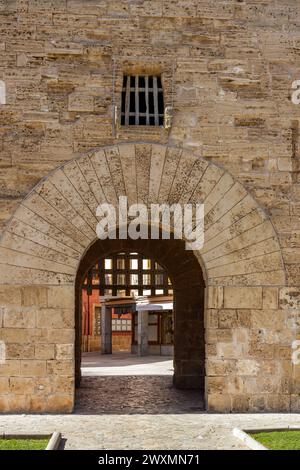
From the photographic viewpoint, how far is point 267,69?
763cm

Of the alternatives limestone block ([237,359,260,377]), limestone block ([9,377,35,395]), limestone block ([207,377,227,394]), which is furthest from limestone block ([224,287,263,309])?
limestone block ([9,377,35,395])

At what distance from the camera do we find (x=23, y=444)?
543cm

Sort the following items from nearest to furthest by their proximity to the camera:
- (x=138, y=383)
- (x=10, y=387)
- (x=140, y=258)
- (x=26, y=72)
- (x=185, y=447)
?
1. (x=185, y=447)
2. (x=10, y=387)
3. (x=26, y=72)
4. (x=138, y=383)
5. (x=140, y=258)

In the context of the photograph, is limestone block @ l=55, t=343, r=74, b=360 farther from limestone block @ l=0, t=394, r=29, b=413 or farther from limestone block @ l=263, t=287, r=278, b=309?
limestone block @ l=263, t=287, r=278, b=309

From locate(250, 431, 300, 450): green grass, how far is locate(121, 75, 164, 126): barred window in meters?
3.97

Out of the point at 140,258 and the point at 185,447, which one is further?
the point at 140,258

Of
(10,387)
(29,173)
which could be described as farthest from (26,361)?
(29,173)

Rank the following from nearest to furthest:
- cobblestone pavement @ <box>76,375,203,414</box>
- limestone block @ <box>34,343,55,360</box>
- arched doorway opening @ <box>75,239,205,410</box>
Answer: limestone block @ <box>34,343,55,360</box>
cobblestone pavement @ <box>76,375,203,414</box>
arched doorway opening @ <box>75,239,205,410</box>

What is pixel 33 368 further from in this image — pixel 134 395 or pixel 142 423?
pixel 134 395

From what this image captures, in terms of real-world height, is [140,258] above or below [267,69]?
below

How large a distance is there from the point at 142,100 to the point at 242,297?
2.86m

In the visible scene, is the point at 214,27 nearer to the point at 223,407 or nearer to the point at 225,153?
the point at 225,153

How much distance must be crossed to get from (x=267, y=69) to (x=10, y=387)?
502 centimetres

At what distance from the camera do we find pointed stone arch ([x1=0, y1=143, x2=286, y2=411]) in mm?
6984
